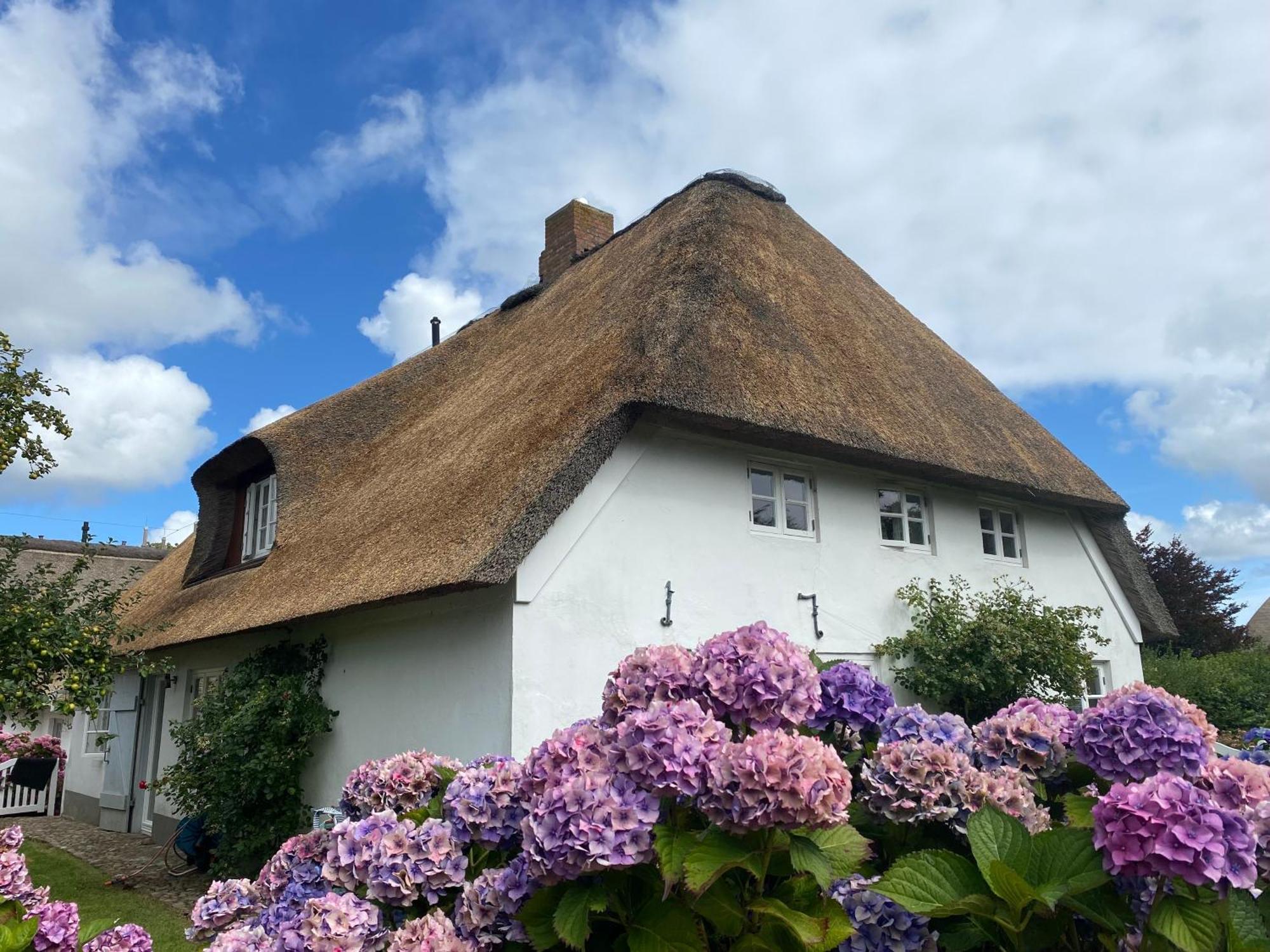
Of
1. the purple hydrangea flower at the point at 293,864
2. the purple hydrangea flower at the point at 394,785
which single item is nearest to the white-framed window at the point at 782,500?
the purple hydrangea flower at the point at 394,785

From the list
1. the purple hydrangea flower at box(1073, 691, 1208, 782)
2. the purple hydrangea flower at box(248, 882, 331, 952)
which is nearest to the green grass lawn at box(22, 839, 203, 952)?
the purple hydrangea flower at box(248, 882, 331, 952)

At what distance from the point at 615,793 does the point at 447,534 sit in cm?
588

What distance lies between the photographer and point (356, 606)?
7652 mm

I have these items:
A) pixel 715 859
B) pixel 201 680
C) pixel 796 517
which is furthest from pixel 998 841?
pixel 201 680

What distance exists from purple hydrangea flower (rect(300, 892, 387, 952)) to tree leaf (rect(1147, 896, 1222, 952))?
145 centimetres

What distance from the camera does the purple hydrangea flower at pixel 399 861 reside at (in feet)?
6.05

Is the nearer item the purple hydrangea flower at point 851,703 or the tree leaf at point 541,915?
the tree leaf at point 541,915

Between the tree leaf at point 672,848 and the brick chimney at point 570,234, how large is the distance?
14.0m

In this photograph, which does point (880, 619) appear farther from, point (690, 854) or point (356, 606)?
point (690, 854)

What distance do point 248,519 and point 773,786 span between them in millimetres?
12206

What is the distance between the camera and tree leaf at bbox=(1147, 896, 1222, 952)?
1433mm

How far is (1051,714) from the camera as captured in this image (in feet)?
7.20

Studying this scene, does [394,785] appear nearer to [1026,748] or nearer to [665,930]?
[665,930]

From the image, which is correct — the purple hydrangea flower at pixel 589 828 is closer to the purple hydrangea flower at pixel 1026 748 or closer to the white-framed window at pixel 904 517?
the purple hydrangea flower at pixel 1026 748
